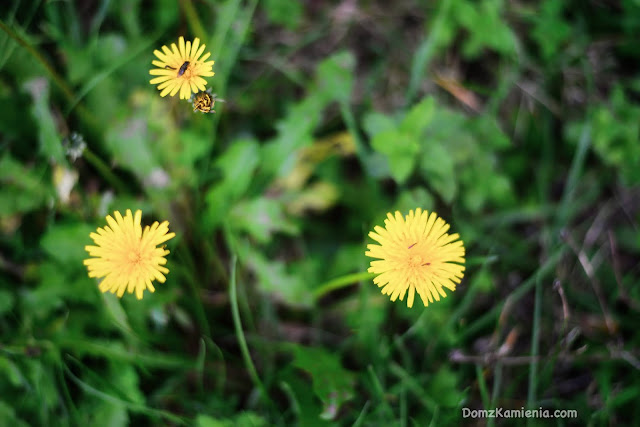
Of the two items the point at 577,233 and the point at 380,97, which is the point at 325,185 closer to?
the point at 380,97

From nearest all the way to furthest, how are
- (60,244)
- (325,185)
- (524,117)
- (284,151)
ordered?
(60,244)
(284,151)
(325,185)
(524,117)

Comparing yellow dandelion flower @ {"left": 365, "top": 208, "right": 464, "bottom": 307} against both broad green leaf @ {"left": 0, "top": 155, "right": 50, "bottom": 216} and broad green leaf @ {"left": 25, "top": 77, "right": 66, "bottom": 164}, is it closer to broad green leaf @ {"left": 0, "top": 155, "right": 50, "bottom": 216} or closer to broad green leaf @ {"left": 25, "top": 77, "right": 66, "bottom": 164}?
broad green leaf @ {"left": 25, "top": 77, "right": 66, "bottom": 164}

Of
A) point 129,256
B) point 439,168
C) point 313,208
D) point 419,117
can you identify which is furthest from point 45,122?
point 439,168

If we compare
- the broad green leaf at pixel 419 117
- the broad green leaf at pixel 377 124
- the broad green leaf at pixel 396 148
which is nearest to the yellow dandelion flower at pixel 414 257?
the broad green leaf at pixel 396 148

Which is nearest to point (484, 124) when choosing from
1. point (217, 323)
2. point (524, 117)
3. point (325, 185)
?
point (524, 117)

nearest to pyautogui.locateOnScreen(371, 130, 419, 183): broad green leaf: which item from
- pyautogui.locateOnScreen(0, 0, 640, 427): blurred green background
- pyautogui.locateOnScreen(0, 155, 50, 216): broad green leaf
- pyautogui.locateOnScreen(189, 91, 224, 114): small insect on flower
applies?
pyautogui.locateOnScreen(0, 0, 640, 427): blurred green background

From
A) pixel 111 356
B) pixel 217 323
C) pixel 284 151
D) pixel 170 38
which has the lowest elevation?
pixel 111 356

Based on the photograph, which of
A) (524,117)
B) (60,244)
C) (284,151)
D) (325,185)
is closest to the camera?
(60,244)
